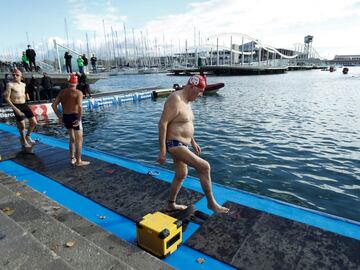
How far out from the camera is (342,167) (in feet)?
25.0

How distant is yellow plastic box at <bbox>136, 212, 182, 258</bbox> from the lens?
3033mm

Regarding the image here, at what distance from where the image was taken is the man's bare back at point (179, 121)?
11.4 feet

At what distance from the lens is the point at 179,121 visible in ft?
11.7

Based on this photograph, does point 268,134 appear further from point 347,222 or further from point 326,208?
point 347,222

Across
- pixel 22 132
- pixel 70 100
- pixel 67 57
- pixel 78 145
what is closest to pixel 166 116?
pixel 70 100

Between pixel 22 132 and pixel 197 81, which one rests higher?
pixel 197 81

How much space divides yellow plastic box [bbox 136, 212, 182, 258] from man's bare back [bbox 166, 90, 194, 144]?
113cm

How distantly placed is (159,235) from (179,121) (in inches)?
59.7

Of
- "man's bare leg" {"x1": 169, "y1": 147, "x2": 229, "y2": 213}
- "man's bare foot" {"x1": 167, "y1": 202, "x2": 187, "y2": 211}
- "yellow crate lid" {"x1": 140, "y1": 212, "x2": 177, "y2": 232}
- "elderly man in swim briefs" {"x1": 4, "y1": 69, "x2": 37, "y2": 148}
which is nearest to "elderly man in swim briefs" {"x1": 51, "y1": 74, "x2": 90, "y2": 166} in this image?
"elderly man in swim briefs" {"x1": 4, "y1": 69, "x2": 37, "y2": 148}

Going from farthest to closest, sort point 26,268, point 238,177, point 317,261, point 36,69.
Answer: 1. point 36,69
2. point 238,177
3. point 317,261
4. point 26,268

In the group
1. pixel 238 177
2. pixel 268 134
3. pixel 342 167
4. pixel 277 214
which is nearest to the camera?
pixel 277 214

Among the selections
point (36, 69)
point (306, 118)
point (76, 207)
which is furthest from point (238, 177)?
point (36, 69)

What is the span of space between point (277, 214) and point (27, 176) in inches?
207

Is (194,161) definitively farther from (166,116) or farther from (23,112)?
(23,112)
